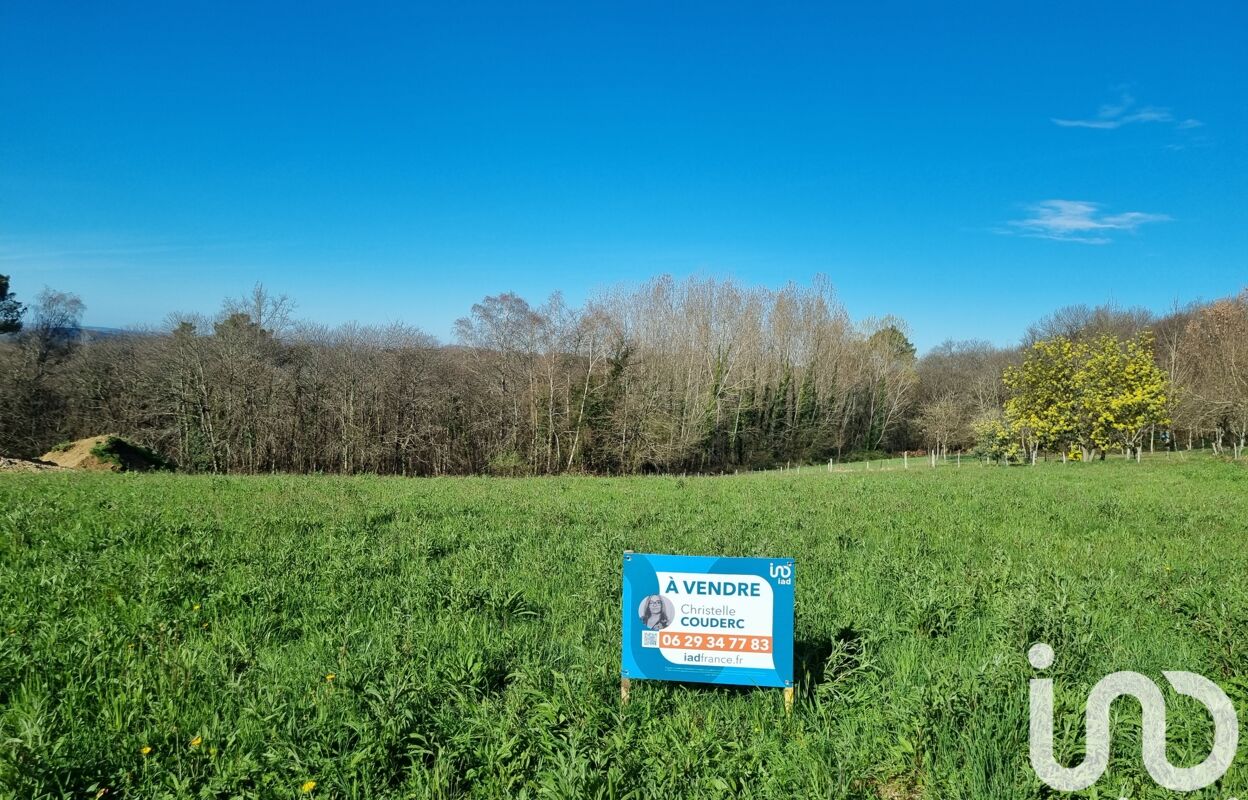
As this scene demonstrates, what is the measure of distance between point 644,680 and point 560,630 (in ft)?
4.31

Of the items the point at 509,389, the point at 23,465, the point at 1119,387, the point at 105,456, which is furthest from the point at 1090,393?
the point at 23,465

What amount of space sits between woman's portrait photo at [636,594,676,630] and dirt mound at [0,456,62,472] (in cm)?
2364

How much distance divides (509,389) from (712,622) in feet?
131

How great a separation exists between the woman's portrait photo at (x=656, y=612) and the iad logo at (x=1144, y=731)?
2077 millimetres

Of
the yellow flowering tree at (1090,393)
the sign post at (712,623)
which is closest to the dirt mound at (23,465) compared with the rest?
the sign post at (712,623)

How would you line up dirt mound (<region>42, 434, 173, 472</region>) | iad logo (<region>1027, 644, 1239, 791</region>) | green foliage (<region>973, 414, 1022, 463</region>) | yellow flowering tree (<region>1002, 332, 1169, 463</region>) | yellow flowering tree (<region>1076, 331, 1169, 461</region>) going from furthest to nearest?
1. green foliage (<region>973, 414, 1022, 463</region>)
2. yellow flowering tree (<region>1002, 332, 1169, 463</region>)
3. yellow flowering tree (<region>1076, 331, 1169, 461</region>)
4. dirt mound (<region>42, 434, 173, 472</region>)
5. iad logo (<region>1027, 644, 1239, 791</region>)

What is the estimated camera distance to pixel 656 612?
415cm

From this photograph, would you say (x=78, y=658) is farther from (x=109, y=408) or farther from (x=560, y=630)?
(x=109, y=408)

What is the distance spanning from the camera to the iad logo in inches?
126

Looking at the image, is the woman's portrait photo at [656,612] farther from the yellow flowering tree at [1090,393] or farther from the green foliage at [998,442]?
the green foliage at [998,442]

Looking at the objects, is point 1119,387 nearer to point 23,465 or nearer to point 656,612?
point 656,612

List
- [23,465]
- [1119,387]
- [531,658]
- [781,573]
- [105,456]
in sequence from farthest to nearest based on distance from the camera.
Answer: [1119,387] < [105,456] < [23,465] < [531,658] < [781,573]

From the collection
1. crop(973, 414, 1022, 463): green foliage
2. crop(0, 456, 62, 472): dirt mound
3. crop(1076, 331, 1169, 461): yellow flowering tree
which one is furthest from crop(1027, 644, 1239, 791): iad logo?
crop(973, 414, 1022, 463): green foliage

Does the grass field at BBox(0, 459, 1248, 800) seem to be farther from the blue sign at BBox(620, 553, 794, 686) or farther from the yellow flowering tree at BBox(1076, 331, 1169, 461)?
the yellow flowering tree at BBox(1076, 331, 1169, 461)
